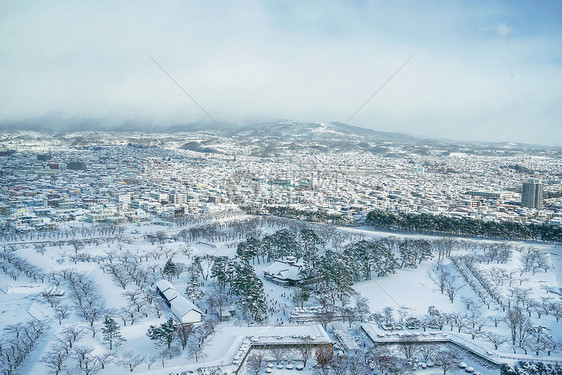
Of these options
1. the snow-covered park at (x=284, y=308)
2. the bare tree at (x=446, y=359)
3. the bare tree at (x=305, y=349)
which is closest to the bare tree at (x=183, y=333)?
the snow-covered park at (x=284, y=308)

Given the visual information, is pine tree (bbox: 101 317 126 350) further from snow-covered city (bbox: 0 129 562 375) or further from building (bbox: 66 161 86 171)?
building (bbox: 66 161 86 171)

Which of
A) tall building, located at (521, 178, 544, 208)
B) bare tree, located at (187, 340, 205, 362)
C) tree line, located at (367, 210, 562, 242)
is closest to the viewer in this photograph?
bare tree, located at (187, 340, 205, 362)

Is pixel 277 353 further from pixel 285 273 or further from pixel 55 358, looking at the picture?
pixel 285 273

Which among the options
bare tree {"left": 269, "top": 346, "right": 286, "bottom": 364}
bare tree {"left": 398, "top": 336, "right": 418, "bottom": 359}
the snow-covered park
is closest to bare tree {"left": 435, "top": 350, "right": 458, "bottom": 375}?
the snow-covered park

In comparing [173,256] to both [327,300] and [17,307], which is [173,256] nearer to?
[17,307]

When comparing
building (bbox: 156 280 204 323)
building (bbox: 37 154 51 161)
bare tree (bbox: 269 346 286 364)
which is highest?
building (bbox: 37 154 51 161)

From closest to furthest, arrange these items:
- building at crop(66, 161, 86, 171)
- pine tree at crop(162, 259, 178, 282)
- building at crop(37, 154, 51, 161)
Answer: pine tree at crop(162, 259, 178, 282)
building at crop(66, 161, 86, 171)
building at crop(37, 154, 51, 161)

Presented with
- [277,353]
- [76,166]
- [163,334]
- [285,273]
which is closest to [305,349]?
[277,353]

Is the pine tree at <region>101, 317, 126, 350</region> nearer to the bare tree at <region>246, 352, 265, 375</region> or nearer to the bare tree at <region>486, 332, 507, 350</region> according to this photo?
the bare tree at <region>246, 352, 265, 375</region>

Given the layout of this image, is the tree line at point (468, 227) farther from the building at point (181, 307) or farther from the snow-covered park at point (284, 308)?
the building at point (181, 307)

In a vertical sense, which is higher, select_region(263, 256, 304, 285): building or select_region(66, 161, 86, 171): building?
select_region(66, 161, 86, 171): building

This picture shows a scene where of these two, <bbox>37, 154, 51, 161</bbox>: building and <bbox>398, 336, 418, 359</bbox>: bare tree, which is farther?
<bbox>37, 154, 51, 161</bbox>: building
